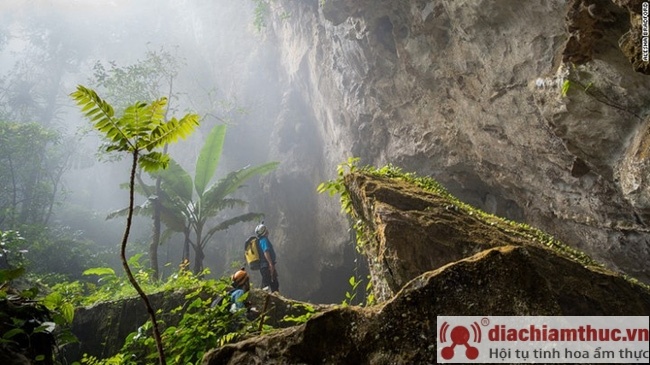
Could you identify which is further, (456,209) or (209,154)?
(209,154)

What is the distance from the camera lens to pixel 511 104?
5.91 meters

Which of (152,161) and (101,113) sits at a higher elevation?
(101,113)

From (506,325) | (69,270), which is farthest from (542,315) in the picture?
(69,270)

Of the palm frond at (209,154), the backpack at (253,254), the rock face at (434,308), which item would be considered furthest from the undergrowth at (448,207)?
the palm frond at (209,154)

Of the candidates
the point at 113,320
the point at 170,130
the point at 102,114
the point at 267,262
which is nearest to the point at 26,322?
the point at 102,114

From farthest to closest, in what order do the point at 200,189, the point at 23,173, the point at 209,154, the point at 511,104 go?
the point at 23,173
the point at 200,189
the point at 209,154
the point at 511,104

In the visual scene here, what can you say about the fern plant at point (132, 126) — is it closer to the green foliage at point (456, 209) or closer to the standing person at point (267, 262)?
the green foliage at point (456, 209)

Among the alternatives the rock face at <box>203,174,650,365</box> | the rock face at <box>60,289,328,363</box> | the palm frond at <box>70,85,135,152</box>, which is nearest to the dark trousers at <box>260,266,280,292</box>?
the rock face at <box>60,289,328,363</box>

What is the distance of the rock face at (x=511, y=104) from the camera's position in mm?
4137

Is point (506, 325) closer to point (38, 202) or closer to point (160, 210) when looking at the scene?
point (160, 210)

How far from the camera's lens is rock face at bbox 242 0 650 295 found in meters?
4.14

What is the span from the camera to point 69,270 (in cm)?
1548

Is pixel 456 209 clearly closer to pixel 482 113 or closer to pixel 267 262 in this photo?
pixel 482 113

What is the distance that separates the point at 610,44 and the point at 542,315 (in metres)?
3.91
